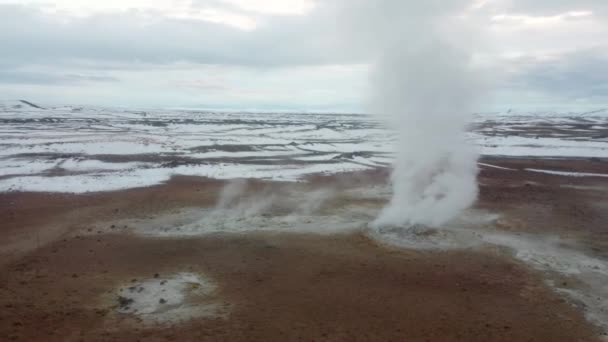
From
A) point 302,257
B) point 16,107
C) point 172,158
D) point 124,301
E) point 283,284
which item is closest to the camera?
point 124,301

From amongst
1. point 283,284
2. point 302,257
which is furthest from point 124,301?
point 302,257

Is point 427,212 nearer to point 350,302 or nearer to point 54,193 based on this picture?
point 350,302

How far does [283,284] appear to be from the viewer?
12.6 m

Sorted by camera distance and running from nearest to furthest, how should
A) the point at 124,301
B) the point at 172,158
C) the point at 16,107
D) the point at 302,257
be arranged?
the point at 124,301 < the point at 302,257 < the point at 172,158 < the point at 16,107

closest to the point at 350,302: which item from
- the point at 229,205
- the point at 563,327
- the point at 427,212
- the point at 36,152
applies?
the point at 563,327

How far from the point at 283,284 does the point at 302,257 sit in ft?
7.09

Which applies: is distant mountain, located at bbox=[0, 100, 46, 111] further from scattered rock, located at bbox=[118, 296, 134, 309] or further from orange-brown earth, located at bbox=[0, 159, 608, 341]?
scattered rock, located at bbox=[118, 296, 134, 309]

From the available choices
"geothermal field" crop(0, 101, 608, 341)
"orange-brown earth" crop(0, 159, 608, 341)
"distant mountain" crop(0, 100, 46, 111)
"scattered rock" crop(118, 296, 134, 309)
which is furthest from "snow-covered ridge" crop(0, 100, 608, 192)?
"distant mountain" crop(0, 100, 46, 111)

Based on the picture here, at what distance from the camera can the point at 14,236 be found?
16.9 m

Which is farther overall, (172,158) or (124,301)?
(172,158)

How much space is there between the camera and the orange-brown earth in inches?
396

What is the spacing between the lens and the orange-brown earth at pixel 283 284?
10.1m

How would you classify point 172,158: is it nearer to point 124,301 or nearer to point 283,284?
point 124,301

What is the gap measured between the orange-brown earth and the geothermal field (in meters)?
0.06
